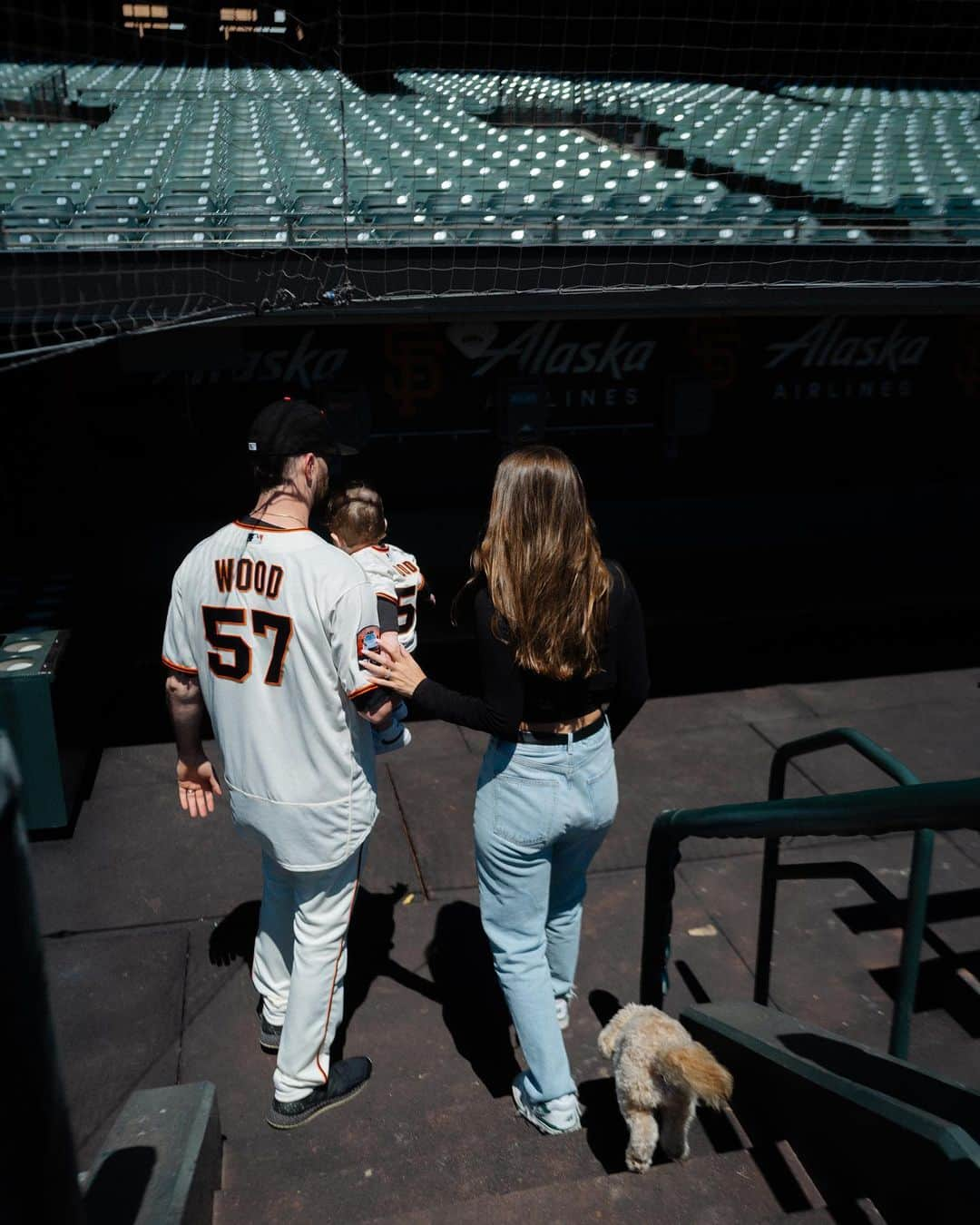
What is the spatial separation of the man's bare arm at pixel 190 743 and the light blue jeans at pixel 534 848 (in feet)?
2.89

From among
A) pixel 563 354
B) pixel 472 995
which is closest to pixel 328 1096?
pixel 472 995

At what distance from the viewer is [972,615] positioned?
25.2 feet

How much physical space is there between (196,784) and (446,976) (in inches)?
52.5

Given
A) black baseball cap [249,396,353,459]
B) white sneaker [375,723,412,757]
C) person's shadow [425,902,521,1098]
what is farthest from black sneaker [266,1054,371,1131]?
black baseball cap [249,396,353,459]

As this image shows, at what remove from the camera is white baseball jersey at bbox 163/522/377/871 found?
8.64 feet

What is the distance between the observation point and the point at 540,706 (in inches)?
103

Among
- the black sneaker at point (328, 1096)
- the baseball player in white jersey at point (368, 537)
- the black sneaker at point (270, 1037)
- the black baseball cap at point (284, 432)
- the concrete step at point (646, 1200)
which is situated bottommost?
the black sneaker at point (270, 1037)

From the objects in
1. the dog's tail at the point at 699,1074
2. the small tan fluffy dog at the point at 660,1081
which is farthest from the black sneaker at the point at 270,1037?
the dog's tail at the point at 699,1074

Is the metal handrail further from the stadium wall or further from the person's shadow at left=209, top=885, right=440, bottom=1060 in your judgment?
the stadium wall

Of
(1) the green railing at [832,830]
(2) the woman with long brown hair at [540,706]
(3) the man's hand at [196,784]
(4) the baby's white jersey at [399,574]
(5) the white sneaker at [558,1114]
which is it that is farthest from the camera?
(4) the baby's white jersey at [399,574]

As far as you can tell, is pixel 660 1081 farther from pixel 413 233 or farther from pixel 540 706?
pixel 413 233

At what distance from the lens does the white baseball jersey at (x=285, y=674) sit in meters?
2.63

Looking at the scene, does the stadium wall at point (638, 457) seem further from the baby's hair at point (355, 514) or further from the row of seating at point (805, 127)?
the baby's hair at point (355, 514)

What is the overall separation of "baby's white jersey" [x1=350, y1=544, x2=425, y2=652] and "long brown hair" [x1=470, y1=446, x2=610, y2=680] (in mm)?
1340
